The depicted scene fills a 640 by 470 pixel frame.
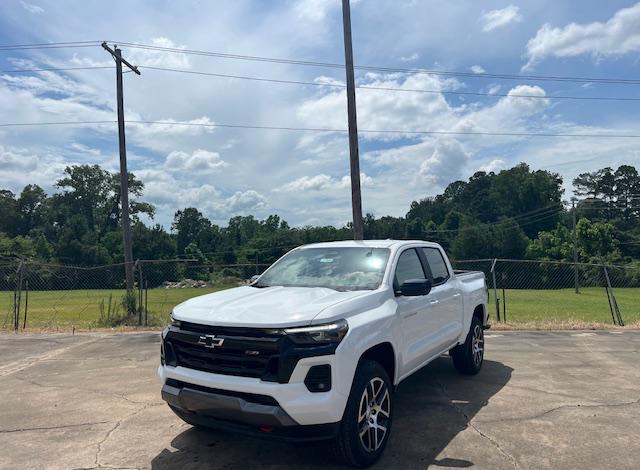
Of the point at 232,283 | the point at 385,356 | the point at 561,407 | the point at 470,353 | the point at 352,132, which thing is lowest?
the point at 561,407

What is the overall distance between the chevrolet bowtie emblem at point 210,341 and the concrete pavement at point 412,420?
0.99 meters

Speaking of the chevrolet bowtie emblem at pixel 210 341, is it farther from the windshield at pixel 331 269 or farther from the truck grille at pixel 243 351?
the windshield at pixel 331 269

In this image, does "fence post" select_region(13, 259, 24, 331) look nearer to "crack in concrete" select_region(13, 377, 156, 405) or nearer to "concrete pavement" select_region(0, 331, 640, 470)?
"concrete pavement" select_region(0, 331, 640, 470)

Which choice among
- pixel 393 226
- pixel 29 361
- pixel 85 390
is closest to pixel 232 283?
pixel 29 361

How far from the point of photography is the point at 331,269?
16.6 feet

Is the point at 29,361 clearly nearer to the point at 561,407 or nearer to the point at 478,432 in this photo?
the point at 478,432

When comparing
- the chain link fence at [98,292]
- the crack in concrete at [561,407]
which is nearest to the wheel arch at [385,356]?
the crack in concrete at [561,407]

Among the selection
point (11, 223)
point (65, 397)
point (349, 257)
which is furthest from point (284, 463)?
point (11, 223)

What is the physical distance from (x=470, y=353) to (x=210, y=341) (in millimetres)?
3982

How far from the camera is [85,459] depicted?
13.3ft

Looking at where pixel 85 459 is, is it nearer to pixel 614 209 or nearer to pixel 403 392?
pixel 403 392

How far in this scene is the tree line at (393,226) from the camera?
79.6 m

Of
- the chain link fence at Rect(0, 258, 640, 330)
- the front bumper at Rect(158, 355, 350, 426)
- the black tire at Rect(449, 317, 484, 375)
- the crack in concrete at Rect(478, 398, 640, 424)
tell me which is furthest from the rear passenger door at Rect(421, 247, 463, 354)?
the chain link fence at Rect(0, 258, 640, 330)

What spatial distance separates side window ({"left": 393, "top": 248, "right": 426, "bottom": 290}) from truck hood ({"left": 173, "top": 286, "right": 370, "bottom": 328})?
684 millimetres
